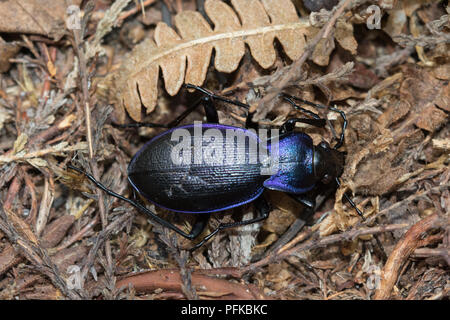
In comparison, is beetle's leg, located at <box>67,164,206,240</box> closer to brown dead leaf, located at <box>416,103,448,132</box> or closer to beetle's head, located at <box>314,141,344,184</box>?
beetle's head, located at <box>314,141,344,184</box>

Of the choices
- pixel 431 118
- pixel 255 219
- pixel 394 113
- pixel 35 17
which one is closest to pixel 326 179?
pixel 255 219

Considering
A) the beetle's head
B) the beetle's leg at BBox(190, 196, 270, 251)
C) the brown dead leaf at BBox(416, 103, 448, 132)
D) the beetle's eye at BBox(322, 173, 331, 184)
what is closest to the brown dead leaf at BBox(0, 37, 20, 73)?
the beetle's leg at BBox(190, 196, 270, 251)

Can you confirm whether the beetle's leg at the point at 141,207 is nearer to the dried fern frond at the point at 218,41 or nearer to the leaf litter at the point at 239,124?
the leaf litter at the point at 239,124

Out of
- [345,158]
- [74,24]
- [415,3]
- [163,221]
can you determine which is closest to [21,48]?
[74,24]

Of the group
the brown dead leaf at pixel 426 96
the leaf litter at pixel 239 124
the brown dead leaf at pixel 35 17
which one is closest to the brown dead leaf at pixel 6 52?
the leaf litter at pixel 239 124

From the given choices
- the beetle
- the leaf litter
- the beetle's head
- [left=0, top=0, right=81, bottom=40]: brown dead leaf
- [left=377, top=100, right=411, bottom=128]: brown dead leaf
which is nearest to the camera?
the leaf litter

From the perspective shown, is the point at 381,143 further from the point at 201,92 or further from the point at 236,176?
the point at 201,92

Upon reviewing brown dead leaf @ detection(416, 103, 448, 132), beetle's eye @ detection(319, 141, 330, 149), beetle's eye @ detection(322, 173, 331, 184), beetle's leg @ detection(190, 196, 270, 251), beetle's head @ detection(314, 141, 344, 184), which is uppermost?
brown dead leaf @ detection(416, 103, 448, 132)

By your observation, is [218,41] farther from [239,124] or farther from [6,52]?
[6,52]
